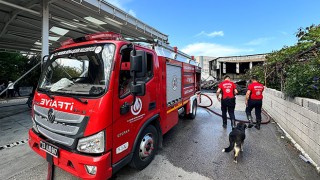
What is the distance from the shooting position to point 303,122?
166 inches

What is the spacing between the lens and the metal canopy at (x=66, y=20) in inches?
259

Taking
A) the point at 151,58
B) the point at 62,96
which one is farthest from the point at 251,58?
the point at 62,96

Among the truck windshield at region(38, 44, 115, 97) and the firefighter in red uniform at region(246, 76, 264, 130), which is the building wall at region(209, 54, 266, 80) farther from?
the truck windshield at region(38, 44, 115, 97)

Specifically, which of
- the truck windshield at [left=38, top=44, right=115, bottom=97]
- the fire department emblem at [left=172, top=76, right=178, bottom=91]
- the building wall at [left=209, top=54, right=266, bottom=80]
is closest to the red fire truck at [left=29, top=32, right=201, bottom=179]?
the truck windshield at [left=38, top=44, right=115, bottom=97]

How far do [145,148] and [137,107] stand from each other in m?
0.85

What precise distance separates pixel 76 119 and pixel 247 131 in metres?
5.11

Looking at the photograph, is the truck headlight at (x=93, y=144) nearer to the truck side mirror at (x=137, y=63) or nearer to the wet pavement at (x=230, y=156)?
the truck side mirror at (x=137, y=63)

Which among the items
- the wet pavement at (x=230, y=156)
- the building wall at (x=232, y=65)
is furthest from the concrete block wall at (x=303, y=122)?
the building wall at (x=232, y=65)

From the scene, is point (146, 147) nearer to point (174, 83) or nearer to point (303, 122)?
point (174, 83)

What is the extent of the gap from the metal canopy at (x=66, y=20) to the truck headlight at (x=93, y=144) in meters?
3.82

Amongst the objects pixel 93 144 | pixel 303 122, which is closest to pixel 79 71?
pixel 93 144

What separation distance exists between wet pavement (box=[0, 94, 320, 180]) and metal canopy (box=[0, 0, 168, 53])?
3.37 meters

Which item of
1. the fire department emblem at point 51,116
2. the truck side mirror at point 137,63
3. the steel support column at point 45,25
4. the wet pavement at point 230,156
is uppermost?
the steel support column at point 45,25

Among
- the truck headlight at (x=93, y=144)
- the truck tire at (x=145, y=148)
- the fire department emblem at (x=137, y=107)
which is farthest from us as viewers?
the truck tire at (x=145, y=148)
